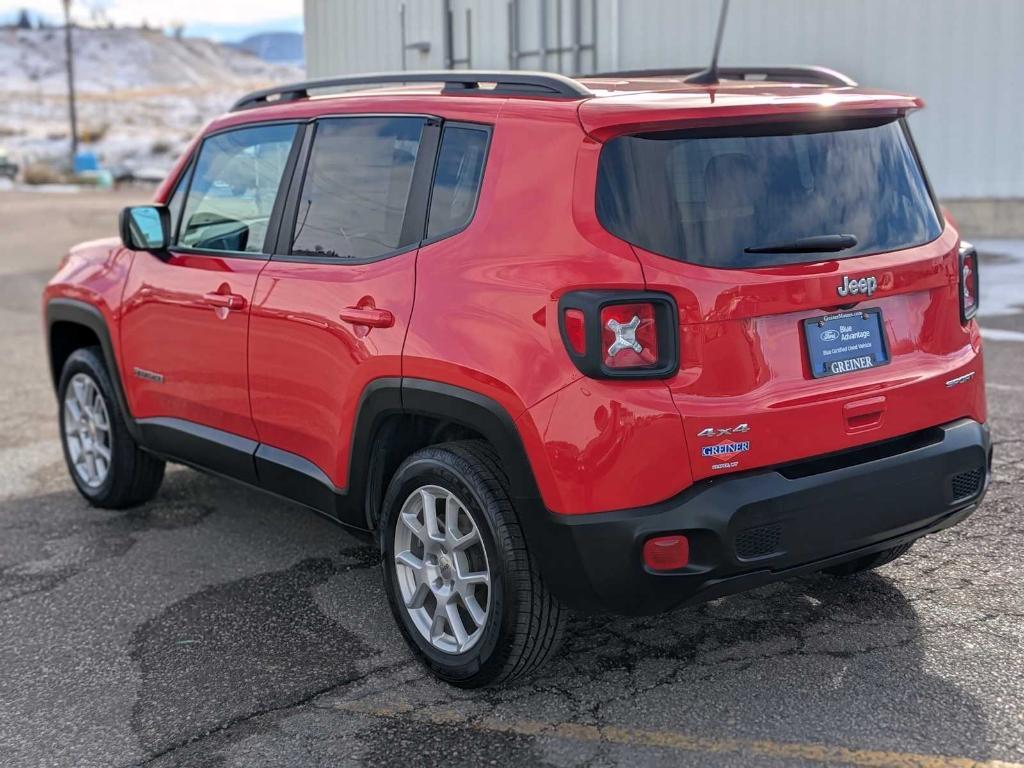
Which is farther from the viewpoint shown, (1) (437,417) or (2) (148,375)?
(2) (148,375)

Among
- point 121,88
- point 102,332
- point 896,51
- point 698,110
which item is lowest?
point 102,332

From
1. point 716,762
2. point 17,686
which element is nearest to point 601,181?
point 716,762

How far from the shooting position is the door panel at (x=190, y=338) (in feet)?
14.9

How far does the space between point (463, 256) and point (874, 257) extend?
1.21 m

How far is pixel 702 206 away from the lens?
326 cm

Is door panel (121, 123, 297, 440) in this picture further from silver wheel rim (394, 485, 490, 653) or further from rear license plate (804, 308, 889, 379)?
rear license plate (804, 308, 889, 379)

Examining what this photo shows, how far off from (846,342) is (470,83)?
1.47 metres

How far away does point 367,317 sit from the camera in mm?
3799

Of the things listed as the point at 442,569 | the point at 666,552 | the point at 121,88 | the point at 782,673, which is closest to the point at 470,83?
the point at 442,569

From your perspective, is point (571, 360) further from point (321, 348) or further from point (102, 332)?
point (102, 332)

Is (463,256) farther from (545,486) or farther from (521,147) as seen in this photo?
(545,486)

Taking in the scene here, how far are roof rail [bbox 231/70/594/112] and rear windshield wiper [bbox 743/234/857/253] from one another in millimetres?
684

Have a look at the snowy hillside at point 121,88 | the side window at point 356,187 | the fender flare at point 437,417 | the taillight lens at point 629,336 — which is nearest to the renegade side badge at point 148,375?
the side window at point 356,187

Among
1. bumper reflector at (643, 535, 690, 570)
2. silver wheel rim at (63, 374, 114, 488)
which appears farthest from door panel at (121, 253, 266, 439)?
bumper reflector at (643, 535, 690, 570)
